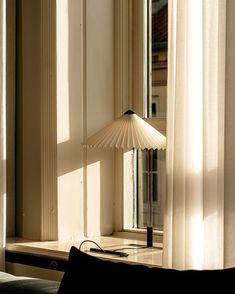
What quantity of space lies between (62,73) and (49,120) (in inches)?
8.8

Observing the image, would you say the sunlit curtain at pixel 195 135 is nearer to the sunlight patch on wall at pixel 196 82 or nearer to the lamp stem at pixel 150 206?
the sunlight patch on wall at pixel 196 82

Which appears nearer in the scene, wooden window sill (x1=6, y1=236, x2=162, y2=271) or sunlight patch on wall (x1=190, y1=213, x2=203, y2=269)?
sunlight patch on wall (x1=190, y1=213, x2=203, y2=269)

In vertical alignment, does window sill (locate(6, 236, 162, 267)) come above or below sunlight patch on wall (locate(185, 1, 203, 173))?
below

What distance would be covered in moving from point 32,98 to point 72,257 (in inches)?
60.0

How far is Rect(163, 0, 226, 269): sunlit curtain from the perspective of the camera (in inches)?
98.8

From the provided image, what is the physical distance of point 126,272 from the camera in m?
1.99

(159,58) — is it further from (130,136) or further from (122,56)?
(130,136)

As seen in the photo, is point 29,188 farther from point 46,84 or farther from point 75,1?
point 75,1

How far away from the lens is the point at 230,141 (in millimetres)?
2488

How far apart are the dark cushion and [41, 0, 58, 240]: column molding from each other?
1.28 metres

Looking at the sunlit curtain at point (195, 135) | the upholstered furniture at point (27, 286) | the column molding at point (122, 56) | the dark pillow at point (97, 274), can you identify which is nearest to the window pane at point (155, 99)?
the column molding at point (122, 56)

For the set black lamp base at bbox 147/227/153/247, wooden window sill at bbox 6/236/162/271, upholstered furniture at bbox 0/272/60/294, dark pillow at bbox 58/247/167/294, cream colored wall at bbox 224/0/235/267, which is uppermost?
cream colored wall at bbox 224/0/235/267

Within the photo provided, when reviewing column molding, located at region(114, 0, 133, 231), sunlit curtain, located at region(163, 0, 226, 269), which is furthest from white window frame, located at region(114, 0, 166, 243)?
sunlit curtain, located at region(163, 0, 226, 269)

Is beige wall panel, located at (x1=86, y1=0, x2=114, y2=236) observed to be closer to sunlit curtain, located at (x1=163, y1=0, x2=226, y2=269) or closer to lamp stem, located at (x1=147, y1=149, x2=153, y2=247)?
lamp stem, located at (x1=147, y1=149, x2=153, y2=247)
